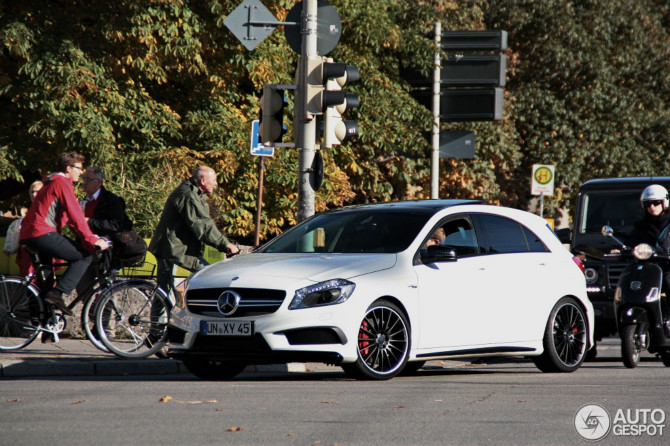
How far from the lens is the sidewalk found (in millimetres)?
10086

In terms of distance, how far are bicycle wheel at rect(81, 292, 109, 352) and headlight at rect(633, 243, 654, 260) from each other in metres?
5.19


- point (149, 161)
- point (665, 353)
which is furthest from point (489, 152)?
point (665, 353)

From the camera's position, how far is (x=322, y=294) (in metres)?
9.16

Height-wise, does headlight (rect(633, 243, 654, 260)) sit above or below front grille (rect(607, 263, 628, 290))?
above

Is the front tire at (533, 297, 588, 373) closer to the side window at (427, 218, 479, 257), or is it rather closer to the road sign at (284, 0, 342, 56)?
the side window at (427, 218, 479, 257)

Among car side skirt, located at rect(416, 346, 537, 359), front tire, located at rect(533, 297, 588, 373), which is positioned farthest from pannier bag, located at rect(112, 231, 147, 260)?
front tire, located at rect(533, 297, 588, 373)

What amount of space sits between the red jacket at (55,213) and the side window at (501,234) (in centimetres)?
352

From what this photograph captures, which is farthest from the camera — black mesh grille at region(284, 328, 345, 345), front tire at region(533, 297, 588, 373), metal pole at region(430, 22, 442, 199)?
metal pole at region(430, 22, 442, 199)

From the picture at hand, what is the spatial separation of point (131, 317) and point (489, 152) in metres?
23.7

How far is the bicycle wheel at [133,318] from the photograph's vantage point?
1095cm

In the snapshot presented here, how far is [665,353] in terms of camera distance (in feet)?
40.2

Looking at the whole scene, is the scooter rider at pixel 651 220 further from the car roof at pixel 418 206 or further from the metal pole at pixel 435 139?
the metal pole at pixel 435 139

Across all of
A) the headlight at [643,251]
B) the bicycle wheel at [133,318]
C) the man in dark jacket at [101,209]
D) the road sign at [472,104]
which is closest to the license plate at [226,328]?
the bicycle wheel at [133,318]

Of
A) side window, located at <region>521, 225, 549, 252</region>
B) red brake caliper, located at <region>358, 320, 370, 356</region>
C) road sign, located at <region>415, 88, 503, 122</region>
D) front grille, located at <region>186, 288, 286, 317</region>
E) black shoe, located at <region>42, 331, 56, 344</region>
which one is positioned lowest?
black shoe, located at <region>42, 331, 56, 344</region>
